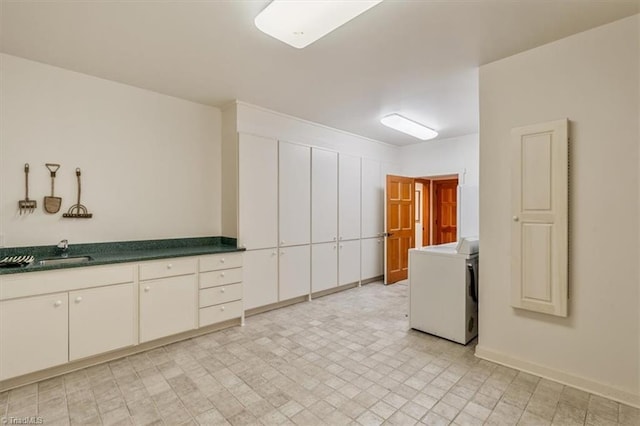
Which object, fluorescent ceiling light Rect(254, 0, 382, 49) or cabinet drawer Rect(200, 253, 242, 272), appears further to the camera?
cabinet drawer Rect(200, 253, 242, 272)

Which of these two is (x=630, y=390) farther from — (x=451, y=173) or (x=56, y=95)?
(x=56, y=95)

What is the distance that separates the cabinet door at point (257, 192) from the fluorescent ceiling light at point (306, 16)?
189cm

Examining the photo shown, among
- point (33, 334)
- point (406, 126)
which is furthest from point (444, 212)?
point (33, 334)

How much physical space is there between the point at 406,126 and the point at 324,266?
238 centimetres

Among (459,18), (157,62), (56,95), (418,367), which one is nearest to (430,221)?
(418,367)

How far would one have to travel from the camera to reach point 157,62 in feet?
8.91

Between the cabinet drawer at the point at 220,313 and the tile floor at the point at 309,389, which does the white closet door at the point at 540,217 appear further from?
the cabinet drawer at the point at 220,313

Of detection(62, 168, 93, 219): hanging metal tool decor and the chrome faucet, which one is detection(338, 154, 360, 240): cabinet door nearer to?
detection(62, 168, 93, 219): hanging metal tool decor

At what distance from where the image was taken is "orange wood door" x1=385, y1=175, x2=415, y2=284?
17.7 feet

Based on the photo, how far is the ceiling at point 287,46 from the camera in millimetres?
1996

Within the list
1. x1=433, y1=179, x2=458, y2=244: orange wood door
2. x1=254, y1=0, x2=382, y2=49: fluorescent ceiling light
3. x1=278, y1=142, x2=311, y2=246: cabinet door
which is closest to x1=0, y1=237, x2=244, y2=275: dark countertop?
x1=278, y1=142, x2=311, y2=246: cabinet door

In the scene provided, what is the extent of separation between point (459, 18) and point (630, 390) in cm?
279

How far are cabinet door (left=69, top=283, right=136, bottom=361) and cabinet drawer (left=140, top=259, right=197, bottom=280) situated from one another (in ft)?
0.54

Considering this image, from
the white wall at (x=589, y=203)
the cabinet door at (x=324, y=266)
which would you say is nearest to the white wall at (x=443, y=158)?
the cabinet door at (x=324, y=266)
